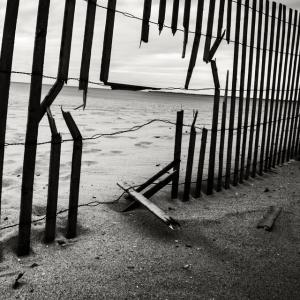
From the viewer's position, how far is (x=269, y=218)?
3.30 meters

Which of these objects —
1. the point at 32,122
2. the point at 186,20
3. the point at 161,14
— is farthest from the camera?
the point at 186,20

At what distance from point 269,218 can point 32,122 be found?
2.20 meters

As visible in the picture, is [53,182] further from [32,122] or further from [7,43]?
[7,43]

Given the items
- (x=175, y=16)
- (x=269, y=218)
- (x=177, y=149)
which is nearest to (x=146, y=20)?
(x=175, y=16)

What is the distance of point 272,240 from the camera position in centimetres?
293

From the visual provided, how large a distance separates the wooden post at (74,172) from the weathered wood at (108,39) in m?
0.41

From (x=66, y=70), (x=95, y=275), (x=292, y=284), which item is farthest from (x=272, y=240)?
(x=66, y=70)

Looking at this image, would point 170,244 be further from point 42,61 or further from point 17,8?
point 17,8

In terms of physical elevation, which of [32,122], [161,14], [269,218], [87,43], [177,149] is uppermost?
[161,14]

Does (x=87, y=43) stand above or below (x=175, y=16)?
below

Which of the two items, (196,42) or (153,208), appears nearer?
(153,208)

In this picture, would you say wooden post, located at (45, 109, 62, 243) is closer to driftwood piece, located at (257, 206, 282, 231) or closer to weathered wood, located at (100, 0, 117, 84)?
weathered wood, located at (100, 0, 117, 84)

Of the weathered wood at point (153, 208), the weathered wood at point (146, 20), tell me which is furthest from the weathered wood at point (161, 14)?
the weathered wood at point (153, 208)

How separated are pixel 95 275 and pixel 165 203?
141 cm
